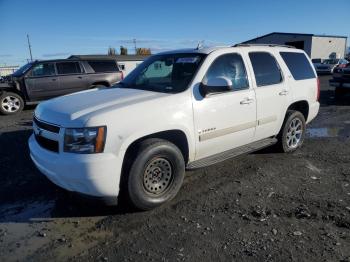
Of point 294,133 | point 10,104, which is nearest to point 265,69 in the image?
point 294,133

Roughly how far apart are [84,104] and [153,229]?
162 centimetres

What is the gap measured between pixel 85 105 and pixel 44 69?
9342 millimetres

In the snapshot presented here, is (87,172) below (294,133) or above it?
above

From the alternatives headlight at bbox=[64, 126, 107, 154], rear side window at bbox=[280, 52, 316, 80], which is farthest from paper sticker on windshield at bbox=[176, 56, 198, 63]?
rear side window at bbox=[280, 52, 316, 80]

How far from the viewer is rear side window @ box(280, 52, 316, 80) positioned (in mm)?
5707

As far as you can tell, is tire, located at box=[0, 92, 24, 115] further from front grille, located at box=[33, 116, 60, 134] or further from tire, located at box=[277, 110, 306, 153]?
tire, located at box=[277, 110, 306, 153]

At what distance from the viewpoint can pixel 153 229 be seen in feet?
11.6

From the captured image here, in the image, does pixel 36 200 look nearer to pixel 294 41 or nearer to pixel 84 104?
pixel 84 104

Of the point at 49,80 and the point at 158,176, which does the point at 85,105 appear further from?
the point at 49,80

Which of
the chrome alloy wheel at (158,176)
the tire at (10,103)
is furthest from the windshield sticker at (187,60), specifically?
the tire at (10,103)

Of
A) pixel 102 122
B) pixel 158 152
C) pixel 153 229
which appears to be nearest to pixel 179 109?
pixel 158 152

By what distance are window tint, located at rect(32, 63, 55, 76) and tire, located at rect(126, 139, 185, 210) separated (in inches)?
378

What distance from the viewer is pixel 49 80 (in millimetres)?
12086

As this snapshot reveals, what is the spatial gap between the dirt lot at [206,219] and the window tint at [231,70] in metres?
1.41
